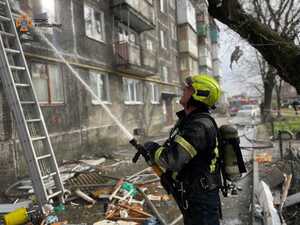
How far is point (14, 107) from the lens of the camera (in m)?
5.57

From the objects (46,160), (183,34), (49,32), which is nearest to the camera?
(46,160)

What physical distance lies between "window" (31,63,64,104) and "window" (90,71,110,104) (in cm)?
237

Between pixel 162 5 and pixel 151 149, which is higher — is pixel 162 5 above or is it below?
above

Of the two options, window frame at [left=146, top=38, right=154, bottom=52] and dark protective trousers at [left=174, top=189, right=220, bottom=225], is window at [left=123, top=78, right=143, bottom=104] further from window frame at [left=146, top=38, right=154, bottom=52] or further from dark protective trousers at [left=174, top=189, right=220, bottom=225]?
dark protective trousers at [left=174, top=189, right=220, bottom=225]

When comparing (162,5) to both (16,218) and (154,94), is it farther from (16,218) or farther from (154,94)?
(16,218)

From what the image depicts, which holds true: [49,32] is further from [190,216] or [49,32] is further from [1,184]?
[190,216]

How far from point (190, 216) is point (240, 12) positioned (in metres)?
3.26

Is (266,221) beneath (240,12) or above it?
beneath

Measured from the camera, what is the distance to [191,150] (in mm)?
2588

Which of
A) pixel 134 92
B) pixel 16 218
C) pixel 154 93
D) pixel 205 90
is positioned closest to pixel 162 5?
pixel 154 93

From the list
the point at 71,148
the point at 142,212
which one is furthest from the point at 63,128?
the point at 142,212

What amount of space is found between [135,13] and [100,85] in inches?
193

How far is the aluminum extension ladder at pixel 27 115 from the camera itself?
17.7 ft

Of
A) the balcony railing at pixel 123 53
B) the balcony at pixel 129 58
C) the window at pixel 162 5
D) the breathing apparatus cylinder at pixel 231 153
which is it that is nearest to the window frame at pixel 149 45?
the balcony at pixel 129 58
